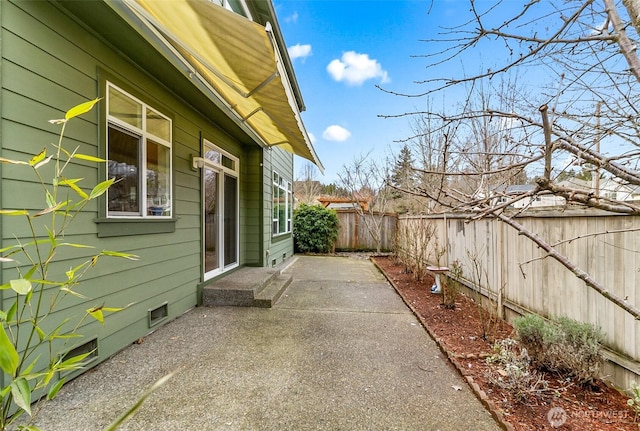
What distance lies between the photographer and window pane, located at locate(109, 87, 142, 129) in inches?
121

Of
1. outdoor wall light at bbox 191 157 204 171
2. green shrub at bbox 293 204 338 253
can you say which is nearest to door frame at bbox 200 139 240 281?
outdoor wall light at bbox 191 157 204 171

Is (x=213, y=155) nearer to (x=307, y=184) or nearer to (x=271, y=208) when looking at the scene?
(x=271, y=208)

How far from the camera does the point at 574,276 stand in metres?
2.88

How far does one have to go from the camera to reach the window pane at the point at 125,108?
10.1ft

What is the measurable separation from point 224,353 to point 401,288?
3930 mm

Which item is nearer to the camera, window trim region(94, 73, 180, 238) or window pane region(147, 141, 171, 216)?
window trim region(94, 73, 180, 238)

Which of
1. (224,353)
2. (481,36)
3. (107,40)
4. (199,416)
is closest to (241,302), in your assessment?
(224,353)

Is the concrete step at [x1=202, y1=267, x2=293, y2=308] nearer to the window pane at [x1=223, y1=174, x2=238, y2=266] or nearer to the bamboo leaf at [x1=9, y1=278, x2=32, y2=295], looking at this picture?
the window pane at [x1=223, y1=174, x2=238, y2=266]

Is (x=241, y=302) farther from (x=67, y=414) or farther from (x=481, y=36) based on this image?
(x=481, y=36)

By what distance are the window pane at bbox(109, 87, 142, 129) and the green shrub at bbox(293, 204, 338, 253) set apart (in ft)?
27.8

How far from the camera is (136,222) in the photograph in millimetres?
3344

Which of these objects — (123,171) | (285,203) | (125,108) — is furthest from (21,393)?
(285,203)

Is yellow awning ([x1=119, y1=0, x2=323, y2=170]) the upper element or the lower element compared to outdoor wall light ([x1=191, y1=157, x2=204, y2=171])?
upper

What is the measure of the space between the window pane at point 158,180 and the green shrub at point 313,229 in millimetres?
7831
